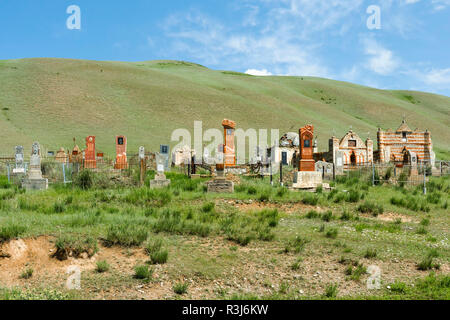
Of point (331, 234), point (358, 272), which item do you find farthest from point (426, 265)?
point (331, 234)

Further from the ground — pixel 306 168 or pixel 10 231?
pixel 306 168

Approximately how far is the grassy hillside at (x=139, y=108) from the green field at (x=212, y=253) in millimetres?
33103

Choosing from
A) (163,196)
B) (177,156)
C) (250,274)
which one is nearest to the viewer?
(250,274)

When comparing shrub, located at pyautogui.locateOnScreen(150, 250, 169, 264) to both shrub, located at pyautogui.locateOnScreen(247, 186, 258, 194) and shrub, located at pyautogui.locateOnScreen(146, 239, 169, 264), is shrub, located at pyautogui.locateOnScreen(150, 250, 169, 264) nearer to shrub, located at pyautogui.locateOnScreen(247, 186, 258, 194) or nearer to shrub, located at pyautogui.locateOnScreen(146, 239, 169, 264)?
shrub, located at pyautogui.locateOnScreen(146, 239, 169, 264)

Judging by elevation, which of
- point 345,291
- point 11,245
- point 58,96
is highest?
point 58,96

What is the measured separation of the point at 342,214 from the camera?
1130 centimetres

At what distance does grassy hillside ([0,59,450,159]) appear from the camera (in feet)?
163

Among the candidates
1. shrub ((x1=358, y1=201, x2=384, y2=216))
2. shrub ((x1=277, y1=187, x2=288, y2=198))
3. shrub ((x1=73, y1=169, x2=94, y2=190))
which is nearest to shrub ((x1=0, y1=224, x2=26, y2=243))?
shrub ((x1=73, y1=169, x2=94, y2=190))

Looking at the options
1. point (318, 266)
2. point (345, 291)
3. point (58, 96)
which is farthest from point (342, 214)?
point (58, 96)

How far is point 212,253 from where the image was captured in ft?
23.7

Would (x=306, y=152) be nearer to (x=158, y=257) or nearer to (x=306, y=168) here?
(x=306, y=168)

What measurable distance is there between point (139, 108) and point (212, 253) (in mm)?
57391
